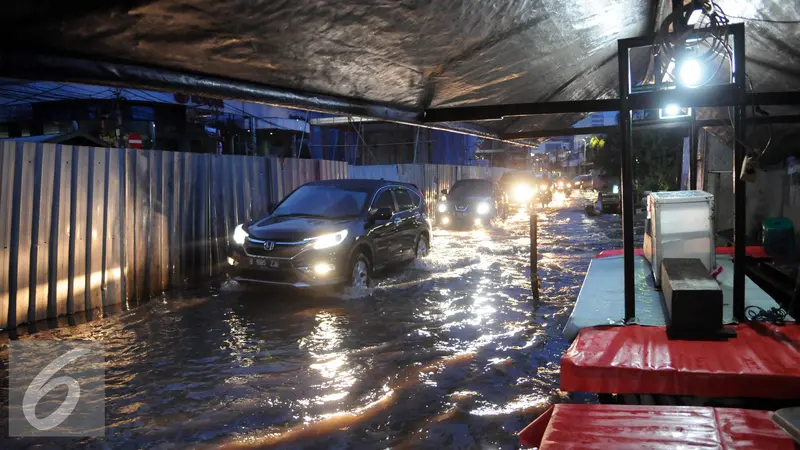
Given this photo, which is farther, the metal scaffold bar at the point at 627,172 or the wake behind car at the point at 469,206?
the wake behind car at the point at 469,206

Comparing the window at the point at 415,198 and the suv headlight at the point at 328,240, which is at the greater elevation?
the window at the point at 415,198

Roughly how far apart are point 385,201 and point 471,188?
10.4m

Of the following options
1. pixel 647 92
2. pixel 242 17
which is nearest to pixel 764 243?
pixel 647 92

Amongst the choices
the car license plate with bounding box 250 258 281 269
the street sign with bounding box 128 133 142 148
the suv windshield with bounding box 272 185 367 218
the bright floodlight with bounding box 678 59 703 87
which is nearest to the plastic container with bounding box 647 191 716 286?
the bright floodlight with bounding box 678 59 703 87

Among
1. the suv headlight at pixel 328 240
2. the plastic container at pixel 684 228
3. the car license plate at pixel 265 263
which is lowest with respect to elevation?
the car license plate at pixel 265 263

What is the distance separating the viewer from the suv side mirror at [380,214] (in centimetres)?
929

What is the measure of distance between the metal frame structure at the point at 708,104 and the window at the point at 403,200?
6.04 meters

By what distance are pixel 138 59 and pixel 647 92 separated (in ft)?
13.8

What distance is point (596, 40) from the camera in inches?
258

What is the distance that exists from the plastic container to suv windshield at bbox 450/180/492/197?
13841mm

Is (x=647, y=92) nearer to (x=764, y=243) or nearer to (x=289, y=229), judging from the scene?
(x=289, y=229)

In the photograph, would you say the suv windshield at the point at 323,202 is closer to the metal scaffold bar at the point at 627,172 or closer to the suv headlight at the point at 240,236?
the suv headlight at the point at 240,236

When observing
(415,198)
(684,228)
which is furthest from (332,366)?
(415,198)

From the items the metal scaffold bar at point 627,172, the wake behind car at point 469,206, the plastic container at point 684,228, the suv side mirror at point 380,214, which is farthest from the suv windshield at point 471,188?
the metal scaffold bar at point 627,172
